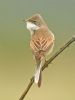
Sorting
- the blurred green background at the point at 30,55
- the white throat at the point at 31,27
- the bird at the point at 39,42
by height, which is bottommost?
the blurred green background at the point at 30,55

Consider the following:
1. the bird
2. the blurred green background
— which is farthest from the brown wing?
the blurred green background

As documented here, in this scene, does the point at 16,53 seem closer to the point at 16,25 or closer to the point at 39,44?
the point at 16,25

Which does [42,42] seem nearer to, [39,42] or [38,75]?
[39,42]

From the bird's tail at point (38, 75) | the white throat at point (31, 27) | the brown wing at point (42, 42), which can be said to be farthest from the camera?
the brown wing at point (42, 42)

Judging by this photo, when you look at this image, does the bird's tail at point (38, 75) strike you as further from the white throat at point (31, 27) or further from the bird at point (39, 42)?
the white throat at point (31, 27)

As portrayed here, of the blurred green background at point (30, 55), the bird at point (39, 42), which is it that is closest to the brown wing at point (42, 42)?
the bird at point (39, 42)

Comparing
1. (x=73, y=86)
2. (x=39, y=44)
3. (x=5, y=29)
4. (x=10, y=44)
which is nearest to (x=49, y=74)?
(x=73, y=86)

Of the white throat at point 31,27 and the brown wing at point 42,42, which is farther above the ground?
the white throat at point 31,27

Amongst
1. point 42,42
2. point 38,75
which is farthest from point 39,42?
point 38,75

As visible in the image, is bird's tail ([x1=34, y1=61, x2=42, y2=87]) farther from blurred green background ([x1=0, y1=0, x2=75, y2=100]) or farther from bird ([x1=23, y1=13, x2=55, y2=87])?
blurred green background ([x1=0, y1=0, x2=75, y2=100])
